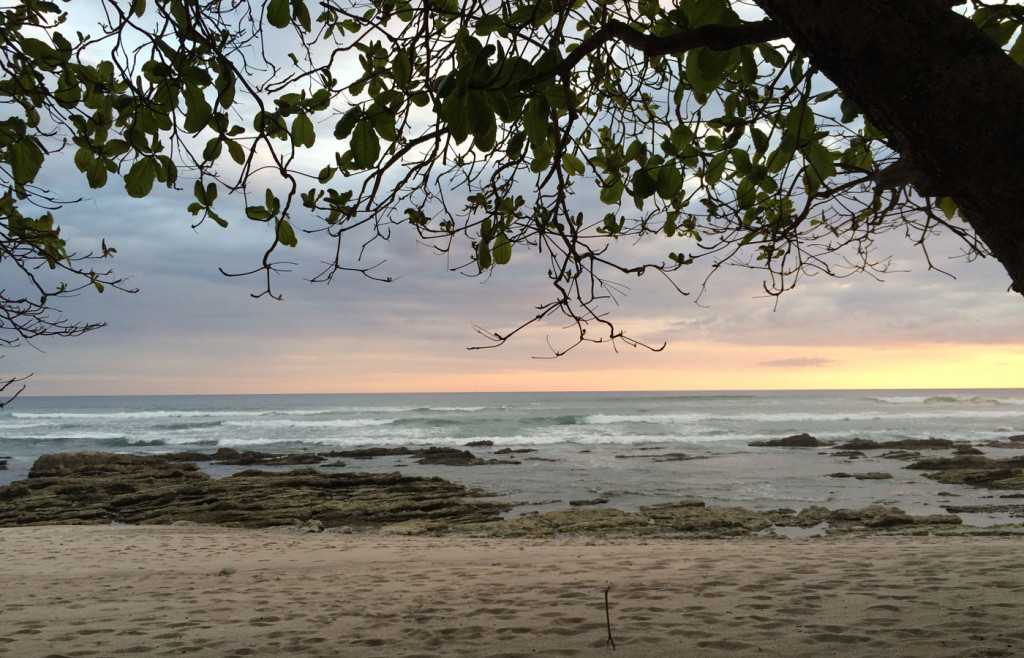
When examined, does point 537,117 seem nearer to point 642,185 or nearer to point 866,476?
point 642,185

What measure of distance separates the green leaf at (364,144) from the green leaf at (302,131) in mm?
519

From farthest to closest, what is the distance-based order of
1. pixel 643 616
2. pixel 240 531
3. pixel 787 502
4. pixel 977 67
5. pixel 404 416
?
pixel 404 416, pixel 787 502, pixel 240 531, pixel 643 616, pixel 977 67

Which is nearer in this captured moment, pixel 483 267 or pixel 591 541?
pixel 483 267

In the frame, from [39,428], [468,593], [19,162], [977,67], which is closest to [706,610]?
[468,593]

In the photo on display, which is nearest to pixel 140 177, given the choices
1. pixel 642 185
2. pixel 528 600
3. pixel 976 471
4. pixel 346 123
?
pixel 346 123

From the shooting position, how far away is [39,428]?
39312 mm

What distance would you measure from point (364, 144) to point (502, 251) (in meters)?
1.00

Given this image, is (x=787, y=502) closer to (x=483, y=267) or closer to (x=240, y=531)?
(x=240, y=531)

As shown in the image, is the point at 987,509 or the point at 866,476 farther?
the point at 866,476

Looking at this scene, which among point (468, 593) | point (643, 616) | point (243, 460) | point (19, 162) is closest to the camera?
point (19, 162)

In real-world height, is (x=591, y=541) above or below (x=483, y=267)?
below

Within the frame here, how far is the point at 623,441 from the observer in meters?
29.0

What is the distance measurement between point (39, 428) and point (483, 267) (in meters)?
46.4

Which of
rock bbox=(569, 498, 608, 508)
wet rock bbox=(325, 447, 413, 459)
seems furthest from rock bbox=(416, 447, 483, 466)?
rock bbox=(569, 498, 608, 508)
